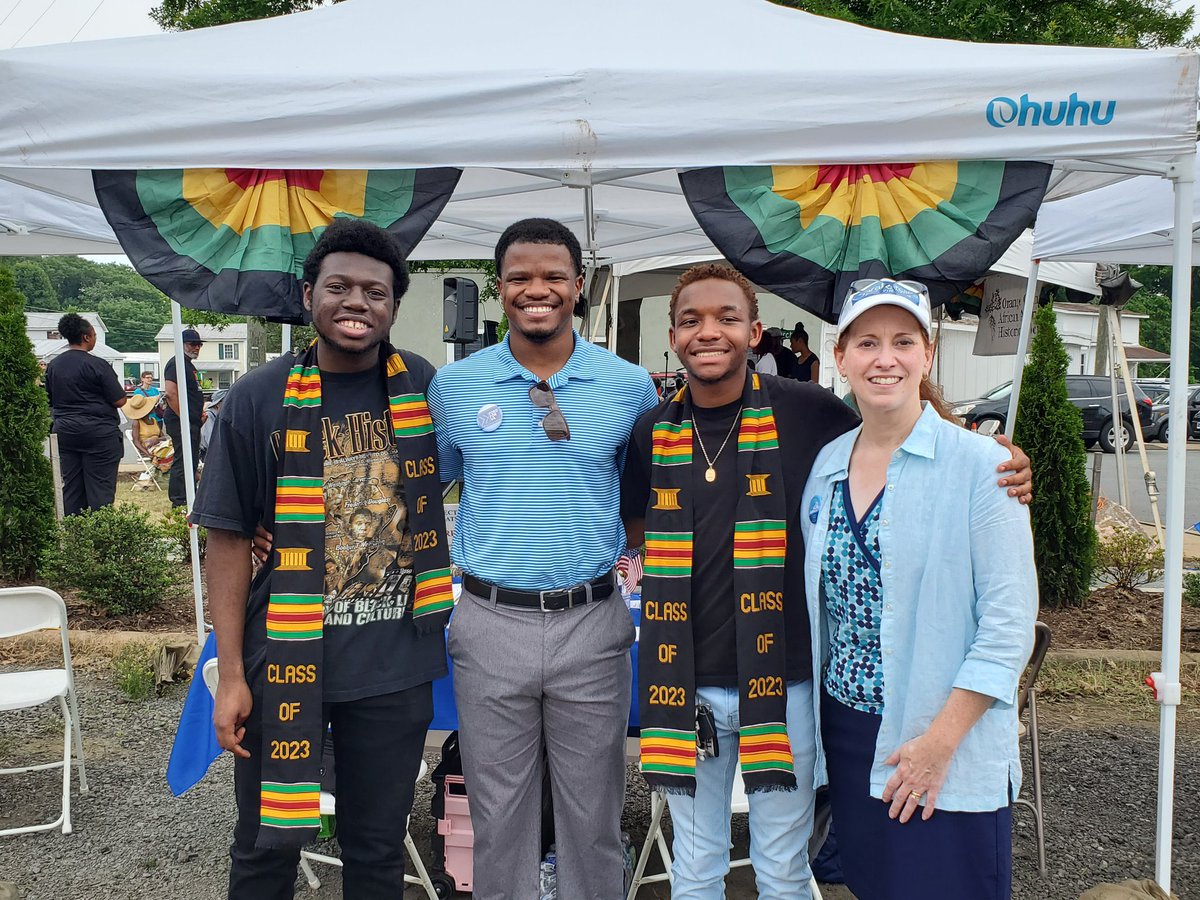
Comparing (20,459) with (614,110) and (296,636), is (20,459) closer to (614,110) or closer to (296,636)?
(296,636)

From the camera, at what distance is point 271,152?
2.52 meters

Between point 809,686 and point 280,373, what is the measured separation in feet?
4.83

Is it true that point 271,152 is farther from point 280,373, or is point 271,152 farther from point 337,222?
point 280,373

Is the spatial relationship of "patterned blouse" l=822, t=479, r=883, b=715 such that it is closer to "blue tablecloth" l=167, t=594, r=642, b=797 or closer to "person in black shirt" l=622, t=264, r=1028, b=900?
"person in black shirt" l=622, t=264, r=1028, b=900

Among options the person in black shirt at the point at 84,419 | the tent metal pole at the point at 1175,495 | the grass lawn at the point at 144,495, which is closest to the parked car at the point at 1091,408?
the grass lawn at the point at 144,495

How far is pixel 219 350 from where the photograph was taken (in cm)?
7881

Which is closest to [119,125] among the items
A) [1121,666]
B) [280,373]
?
[280,373]

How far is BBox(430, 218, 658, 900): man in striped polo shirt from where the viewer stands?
2234 mm

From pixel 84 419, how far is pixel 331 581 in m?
7.13

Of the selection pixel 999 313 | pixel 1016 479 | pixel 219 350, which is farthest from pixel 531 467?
pixel 219 350

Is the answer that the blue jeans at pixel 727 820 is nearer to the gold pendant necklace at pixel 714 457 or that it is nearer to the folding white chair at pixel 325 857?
the gold pendant necklace at pixel 714 457

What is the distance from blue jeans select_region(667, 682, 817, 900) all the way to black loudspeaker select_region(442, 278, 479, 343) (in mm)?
4961

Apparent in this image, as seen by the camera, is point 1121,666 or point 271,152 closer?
point 271,152

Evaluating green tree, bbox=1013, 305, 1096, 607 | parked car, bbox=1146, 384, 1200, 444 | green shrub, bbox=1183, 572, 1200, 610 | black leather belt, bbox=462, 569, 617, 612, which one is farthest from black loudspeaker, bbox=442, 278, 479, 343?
parked car, bbox=1146, 384, 1200, 444
